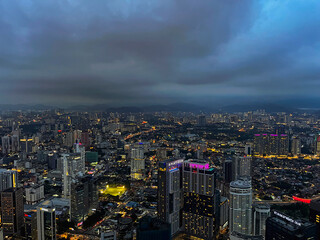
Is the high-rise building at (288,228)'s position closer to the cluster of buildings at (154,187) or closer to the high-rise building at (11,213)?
the cluster of buildings at (154,187)

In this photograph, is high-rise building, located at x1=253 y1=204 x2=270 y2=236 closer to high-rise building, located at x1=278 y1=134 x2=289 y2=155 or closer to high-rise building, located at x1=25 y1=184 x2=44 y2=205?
high-rise building, located at x1=25 y1=184 x2=44 y2=205

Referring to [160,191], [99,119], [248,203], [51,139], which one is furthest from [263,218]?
[99,119]

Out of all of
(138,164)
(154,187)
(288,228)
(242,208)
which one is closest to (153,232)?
(288,228)

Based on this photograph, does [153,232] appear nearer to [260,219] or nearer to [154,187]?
[260,219]

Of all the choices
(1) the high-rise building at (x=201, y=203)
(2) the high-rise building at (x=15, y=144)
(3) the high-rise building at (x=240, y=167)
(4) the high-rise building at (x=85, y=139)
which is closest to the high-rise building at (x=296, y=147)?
(3) the high-rise building at (x=240, y=167)

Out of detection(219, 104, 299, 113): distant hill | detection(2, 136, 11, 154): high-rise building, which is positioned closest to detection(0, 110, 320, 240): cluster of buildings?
detection(2, 136, 11, 154): high-rise building

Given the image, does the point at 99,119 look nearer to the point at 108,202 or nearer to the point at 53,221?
the point at 108,202

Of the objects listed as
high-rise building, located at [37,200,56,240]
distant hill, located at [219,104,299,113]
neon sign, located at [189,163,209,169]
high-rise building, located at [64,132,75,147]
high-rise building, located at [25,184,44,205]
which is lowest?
high-rise building, located at [25,184,44,205]
